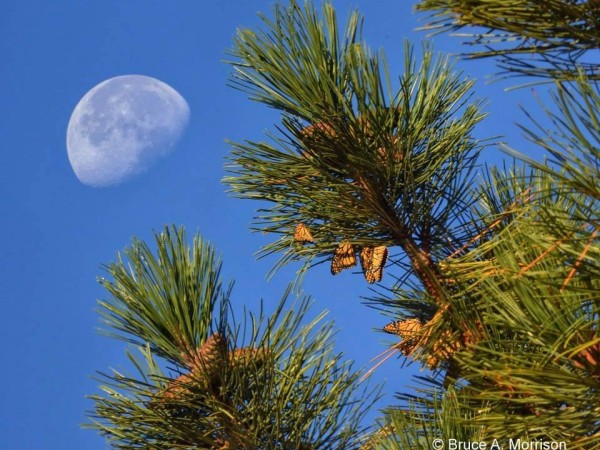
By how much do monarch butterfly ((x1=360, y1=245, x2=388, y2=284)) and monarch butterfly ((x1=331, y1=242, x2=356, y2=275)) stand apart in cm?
4

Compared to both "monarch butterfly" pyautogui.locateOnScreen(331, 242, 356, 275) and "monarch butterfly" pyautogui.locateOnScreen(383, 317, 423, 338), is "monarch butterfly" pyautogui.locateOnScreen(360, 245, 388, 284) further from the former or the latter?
"monarch butterfly" pyautogui.locateOnScreen(383, 317, 423, 338)

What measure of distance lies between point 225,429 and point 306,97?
121 centimetres

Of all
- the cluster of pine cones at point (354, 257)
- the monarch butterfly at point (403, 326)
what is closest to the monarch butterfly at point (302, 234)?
the cluster of pine cones at point (354, 257)

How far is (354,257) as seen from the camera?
334 cm

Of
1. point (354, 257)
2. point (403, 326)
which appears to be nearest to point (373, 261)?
point (354, 257)

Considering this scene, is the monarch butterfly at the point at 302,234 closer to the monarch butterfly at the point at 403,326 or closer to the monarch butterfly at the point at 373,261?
the monarch butterfly at the point at 373,261

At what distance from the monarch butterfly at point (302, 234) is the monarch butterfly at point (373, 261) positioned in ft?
0.74

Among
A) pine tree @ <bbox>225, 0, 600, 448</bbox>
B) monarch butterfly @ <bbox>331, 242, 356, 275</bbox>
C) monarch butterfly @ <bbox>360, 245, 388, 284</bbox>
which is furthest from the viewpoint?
monarch butterfly @ <bbox>331, 242, 356, 275</bbox>

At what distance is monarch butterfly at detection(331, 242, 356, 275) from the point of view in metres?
3.33

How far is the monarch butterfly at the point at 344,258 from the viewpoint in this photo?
3.33m

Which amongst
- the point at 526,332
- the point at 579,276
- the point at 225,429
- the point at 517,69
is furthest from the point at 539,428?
the point at 225,429

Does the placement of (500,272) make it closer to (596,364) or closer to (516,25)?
(596,364)

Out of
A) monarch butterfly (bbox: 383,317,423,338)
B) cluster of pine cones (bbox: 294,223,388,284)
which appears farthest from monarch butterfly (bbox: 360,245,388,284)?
monarch butterfly (bbox: 383,317,423,338)

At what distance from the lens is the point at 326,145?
3.08m
